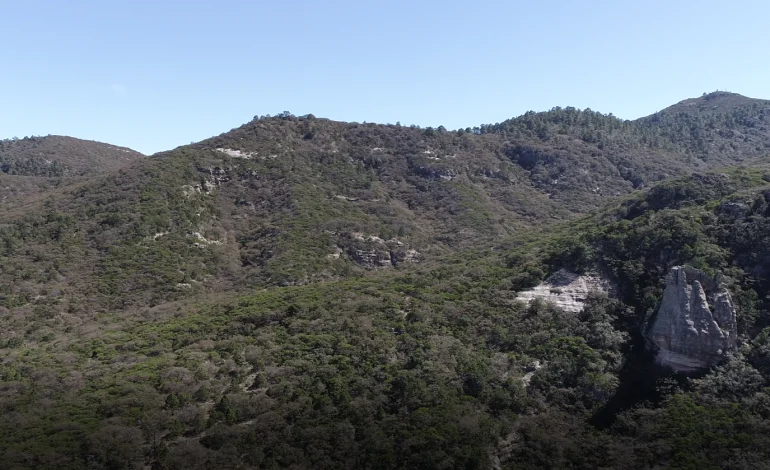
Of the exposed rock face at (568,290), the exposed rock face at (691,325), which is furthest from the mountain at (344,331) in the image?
the exposed rock face at (691,325)

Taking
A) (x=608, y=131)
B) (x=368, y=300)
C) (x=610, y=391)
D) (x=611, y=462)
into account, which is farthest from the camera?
(x=608, y=131)

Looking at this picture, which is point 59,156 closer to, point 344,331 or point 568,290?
point 344,331

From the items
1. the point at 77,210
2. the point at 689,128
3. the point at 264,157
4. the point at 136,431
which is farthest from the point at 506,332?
the point at 689,128

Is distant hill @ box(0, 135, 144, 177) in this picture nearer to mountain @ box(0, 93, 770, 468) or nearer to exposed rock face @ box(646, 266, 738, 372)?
mountain @ box(0, 93, 770, 468)

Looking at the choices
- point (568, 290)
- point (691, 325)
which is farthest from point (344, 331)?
point (691, 325)

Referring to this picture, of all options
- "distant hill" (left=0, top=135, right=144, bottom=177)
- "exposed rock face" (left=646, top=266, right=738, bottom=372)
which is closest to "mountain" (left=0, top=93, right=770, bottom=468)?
"exposed rock face" (left=646, top=266, right=738, bottom=372)

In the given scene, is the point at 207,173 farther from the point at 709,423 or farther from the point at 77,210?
the point at 709,423

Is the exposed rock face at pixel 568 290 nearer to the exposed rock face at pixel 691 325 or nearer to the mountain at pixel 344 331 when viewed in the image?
the mountain at pixel 344 331

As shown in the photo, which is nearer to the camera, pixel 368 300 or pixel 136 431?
pixel 136 431
